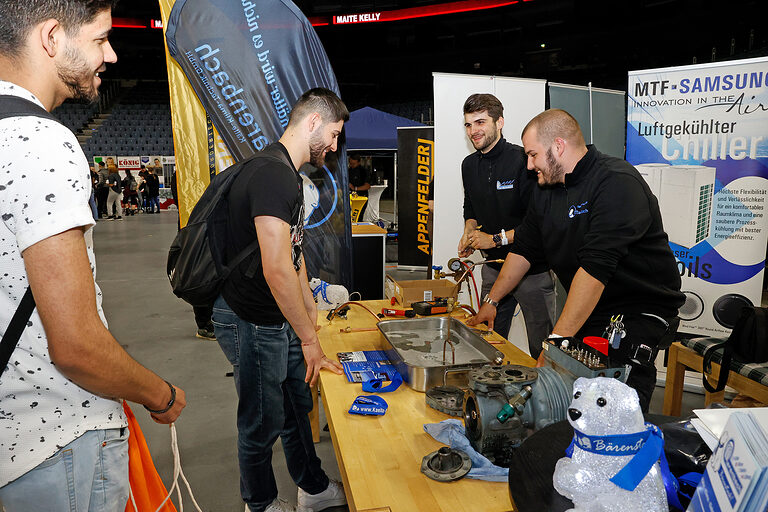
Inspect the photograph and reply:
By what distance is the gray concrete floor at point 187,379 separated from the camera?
7.21 feet

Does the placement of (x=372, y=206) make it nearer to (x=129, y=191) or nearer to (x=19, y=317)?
(x=19, y=317)

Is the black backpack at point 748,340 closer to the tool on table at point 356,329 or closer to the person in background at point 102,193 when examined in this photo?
the tool on table at point 356,329

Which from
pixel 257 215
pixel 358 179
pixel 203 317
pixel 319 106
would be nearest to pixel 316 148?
pixel 319 106

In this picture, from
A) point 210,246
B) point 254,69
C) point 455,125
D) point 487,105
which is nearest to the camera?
point 210,246

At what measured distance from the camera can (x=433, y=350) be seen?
64.2 inches

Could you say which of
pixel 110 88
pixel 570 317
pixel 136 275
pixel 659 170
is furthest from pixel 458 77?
pixel 110 88

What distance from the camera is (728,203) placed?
2848 millimetres

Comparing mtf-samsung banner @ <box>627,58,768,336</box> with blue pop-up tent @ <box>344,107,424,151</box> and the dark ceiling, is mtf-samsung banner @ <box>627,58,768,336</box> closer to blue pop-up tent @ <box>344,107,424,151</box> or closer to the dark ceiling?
blue pop-up tent @ <box>344,107,424,151</box>

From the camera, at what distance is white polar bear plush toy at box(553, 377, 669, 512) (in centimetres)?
64

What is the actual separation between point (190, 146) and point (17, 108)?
7.17 ft

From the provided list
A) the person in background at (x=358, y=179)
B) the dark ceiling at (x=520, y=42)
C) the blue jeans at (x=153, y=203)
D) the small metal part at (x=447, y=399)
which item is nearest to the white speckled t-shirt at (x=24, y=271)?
the small metal part at (x=447, y=399)

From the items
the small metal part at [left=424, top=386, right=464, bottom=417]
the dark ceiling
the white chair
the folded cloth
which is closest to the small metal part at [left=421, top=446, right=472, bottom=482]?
the folded cloth

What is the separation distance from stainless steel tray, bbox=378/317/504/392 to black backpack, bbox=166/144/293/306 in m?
0.53

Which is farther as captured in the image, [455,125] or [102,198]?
[102,198]
